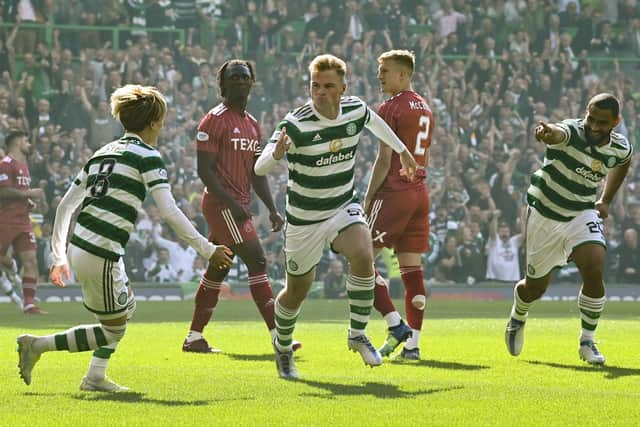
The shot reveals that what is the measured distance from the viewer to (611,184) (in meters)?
10.3

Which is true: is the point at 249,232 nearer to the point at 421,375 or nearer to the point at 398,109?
the point at 398,109

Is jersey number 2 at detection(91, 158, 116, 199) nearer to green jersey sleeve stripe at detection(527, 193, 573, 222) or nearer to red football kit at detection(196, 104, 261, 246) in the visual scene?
red football kit at detection(196, 104, 261, 246)

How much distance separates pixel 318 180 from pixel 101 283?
1.75m

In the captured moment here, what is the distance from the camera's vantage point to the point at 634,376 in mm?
8891

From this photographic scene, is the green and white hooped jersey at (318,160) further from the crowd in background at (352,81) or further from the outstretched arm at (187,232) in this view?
the crowd in background at (352,81)

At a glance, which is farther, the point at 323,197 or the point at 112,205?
the point at 323,197

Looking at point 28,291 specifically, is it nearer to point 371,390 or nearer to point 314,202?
point 314,202

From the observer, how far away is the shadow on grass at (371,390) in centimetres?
774

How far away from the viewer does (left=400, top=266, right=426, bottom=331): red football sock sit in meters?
10.6

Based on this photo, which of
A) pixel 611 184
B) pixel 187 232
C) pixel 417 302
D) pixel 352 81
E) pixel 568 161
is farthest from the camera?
pixel 352 81

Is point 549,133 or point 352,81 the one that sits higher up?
point 549,133

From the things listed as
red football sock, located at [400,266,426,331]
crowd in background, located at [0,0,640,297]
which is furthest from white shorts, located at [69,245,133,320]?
crowd in background, located at [0,0,640,297]

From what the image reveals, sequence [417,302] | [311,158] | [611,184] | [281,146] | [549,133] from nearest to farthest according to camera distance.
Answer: [281,146], [311,158], [549,133], [611,184], [417,302]

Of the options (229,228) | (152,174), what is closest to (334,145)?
(152,174)
